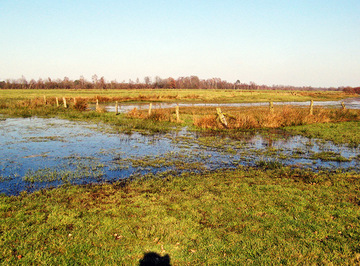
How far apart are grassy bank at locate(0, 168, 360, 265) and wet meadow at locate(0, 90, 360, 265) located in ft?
0.08

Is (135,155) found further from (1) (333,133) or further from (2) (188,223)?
(1) (333,133)

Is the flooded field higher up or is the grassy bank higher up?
the grassy bank

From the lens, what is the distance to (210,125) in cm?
2325

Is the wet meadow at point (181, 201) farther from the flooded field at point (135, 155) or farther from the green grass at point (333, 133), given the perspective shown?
the green grass at point (333, 133)

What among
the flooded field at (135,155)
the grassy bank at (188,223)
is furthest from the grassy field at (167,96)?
the grassy bank at (188,223)

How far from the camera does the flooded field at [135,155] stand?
35.3 feet

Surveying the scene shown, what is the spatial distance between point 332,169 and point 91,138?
1574cm

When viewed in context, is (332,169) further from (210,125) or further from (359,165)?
(210,125)

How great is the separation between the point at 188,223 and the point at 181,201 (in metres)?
1.37

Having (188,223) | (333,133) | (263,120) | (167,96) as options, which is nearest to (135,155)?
(188,223)

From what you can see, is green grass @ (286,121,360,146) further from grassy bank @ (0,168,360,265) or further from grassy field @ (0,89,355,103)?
grassy field @ (0,89,355,103)

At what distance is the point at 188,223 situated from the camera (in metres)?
6.43

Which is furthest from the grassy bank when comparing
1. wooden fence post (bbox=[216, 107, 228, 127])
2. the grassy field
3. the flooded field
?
the grassy field

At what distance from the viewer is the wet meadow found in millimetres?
5309
